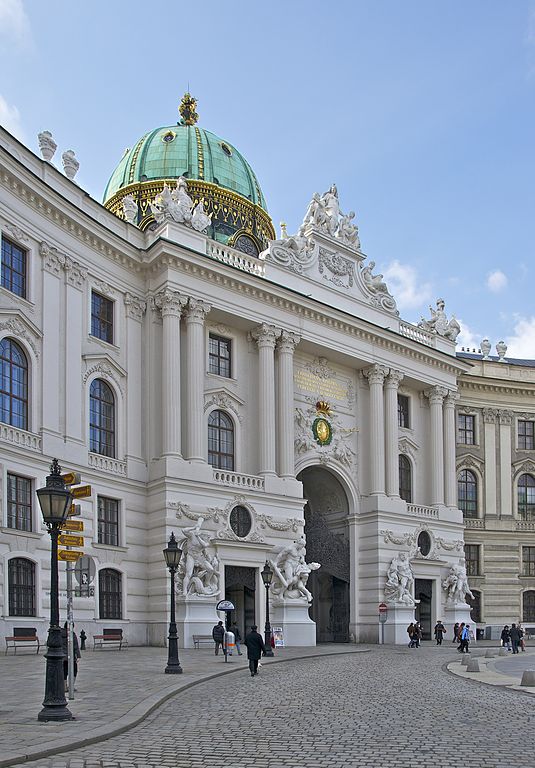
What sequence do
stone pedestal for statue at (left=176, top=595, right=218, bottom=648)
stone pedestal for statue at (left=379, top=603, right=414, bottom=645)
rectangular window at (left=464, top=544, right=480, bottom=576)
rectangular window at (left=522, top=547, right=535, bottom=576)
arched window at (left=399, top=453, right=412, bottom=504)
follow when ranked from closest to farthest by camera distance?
stone pedestal for statue at (left=176, top=595, right=218, bottom=648) → stone pedestal for statue at (left=379, top=603, right=414, bottom=645) → arched window at (left=399, top=453, right=412, bottom=504) → rectangular window at (left=464, top=544, right=480, bottom=576) → rectangular window at (left=522, top=547, right=535, bottom=576)

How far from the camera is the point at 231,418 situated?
4469 centimetres

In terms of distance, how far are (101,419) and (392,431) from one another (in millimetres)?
17979

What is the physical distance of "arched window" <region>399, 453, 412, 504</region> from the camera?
53375mm

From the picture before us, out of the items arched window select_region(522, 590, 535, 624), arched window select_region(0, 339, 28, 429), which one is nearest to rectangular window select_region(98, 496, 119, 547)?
arched window select_region(0, 339, 28, 429)

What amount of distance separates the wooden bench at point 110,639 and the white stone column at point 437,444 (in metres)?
22.7

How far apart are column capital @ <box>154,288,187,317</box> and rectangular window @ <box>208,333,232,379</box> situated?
3.43 meters

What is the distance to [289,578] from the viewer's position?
4244cm

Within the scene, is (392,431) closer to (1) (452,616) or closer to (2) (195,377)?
(1) (452,616)

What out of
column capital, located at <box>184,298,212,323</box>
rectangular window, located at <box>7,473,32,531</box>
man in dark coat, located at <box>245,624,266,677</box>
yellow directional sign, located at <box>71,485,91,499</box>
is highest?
column capital, located at <box>184,298,212,323</box>

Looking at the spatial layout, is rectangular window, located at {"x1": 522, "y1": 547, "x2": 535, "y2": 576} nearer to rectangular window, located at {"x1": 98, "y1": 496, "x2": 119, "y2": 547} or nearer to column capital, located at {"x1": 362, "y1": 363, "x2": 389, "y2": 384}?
column capital, located at {"x1": 362, "y1": 363, "x2": 389, "y2": 384}

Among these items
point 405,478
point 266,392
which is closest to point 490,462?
point 405,478

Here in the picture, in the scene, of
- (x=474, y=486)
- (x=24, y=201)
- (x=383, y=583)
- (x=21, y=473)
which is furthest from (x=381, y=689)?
(x=474, y=486)

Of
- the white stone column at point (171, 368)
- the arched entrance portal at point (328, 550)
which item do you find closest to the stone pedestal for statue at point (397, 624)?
the arched entrance portal at point (328, 550)

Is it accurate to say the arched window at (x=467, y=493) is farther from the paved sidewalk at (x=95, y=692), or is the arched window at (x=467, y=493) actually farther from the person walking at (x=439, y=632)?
the paved sidewalk at (x=95, y=692)
